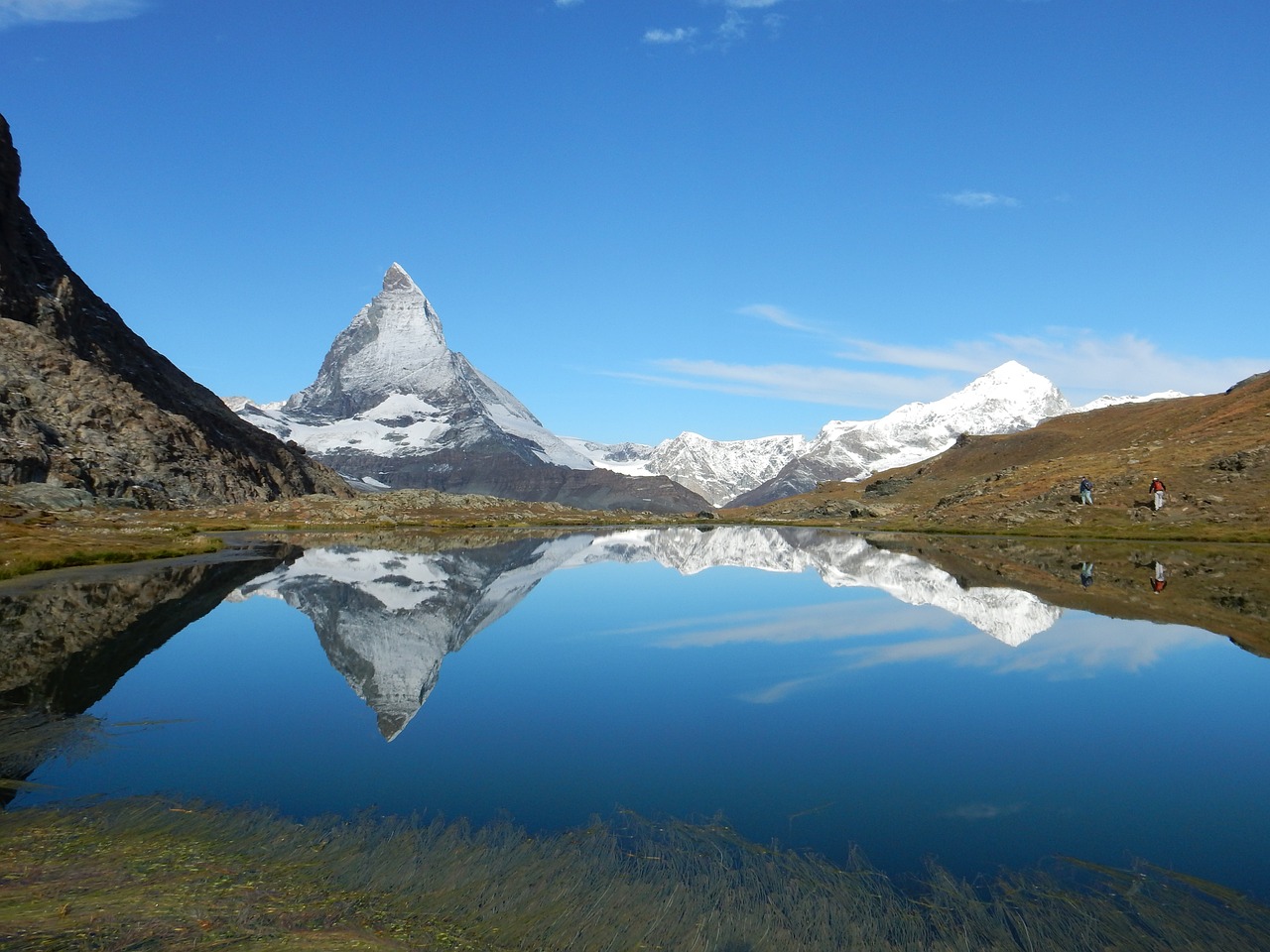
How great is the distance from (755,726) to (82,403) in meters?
156

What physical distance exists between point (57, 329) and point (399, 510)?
220 ft

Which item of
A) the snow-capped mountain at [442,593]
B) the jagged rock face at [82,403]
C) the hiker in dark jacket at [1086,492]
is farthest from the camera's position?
the jagged rock face at [82,403]

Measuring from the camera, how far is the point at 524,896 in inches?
461

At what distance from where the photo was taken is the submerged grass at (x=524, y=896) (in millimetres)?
10602

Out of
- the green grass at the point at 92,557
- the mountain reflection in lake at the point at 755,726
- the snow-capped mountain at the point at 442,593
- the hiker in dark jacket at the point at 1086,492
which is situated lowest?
the mountain reflection in lake at the point at 755,726

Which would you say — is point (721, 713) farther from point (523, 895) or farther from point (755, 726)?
point (523, 895)

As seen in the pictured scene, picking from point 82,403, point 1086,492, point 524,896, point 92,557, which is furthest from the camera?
point 82,403

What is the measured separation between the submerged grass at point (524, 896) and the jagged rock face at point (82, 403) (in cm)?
12863

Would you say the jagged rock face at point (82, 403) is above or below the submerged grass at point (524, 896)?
above

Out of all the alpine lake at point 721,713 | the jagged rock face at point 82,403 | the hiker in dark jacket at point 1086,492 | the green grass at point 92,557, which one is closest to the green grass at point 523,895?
the alpine lake at point 721,713

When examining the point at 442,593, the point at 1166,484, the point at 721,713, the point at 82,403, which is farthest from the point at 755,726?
the point at 82,403

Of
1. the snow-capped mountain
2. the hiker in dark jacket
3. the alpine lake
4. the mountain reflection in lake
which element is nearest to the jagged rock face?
the snow-capped mountain

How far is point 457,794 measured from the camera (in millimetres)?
16172

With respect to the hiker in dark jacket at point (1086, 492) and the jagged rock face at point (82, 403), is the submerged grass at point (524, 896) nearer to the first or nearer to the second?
the hiker in dark jacket at point (1086, 492)
